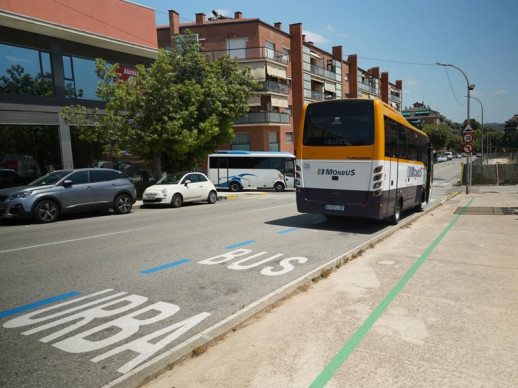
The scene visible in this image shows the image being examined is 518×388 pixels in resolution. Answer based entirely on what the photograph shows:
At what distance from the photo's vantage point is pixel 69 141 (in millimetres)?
18938

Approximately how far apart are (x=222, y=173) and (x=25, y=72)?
583 inches

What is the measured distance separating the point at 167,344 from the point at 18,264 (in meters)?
4.52

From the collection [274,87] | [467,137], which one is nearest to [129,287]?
[467,137]

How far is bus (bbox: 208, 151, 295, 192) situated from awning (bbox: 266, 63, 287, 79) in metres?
12.4

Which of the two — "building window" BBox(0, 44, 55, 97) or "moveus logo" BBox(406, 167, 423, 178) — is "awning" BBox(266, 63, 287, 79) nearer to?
"building window" BBox(0, 44, 55, 97)

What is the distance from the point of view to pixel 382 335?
147 inches

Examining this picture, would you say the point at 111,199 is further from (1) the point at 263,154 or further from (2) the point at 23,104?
(1) the point at 263,154

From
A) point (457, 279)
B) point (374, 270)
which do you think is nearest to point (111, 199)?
point (374, 270)

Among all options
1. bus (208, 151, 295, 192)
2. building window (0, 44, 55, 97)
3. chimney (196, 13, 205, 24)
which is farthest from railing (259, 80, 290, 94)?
building window (0, 44, 55, 97)

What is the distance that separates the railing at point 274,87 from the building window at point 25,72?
2233 cm

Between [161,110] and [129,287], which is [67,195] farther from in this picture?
[129,287]

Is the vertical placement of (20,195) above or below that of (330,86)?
below

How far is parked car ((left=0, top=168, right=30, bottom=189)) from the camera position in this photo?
635 inches

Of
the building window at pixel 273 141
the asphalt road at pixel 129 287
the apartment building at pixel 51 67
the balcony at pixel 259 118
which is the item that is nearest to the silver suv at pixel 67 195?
the asphalt road at pixel 129 287
